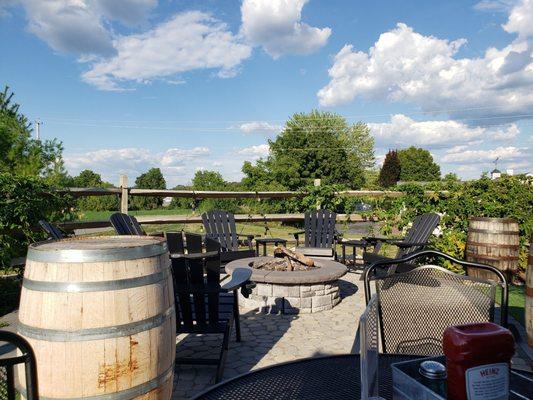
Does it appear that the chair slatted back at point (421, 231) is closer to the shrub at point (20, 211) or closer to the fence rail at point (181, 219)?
the fence rail at point (181, 219)

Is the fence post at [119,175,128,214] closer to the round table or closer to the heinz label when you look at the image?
the round table

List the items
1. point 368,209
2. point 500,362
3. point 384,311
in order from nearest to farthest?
point 500,362 < point 384,311 < point 368,209

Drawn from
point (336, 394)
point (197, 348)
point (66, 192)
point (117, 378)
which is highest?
point (66, 192)

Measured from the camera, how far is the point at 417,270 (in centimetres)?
186

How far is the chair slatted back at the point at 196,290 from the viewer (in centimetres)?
305

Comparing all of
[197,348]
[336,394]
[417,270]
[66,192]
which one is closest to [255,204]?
[66,192]

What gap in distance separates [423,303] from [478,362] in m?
1.29

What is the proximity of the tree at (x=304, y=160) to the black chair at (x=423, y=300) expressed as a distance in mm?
21708

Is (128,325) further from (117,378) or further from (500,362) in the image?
(500,362)

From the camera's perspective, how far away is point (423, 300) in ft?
6.34

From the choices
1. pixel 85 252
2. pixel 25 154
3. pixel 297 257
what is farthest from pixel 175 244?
pixel 25 154

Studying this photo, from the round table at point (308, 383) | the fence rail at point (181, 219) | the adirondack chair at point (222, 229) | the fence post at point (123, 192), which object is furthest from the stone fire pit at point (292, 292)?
the round table at point (308, 383)

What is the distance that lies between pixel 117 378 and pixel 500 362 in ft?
4.67

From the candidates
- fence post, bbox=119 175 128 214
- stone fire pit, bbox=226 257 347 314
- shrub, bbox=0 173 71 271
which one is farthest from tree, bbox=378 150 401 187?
shrub, bbox=0 173 71 271
